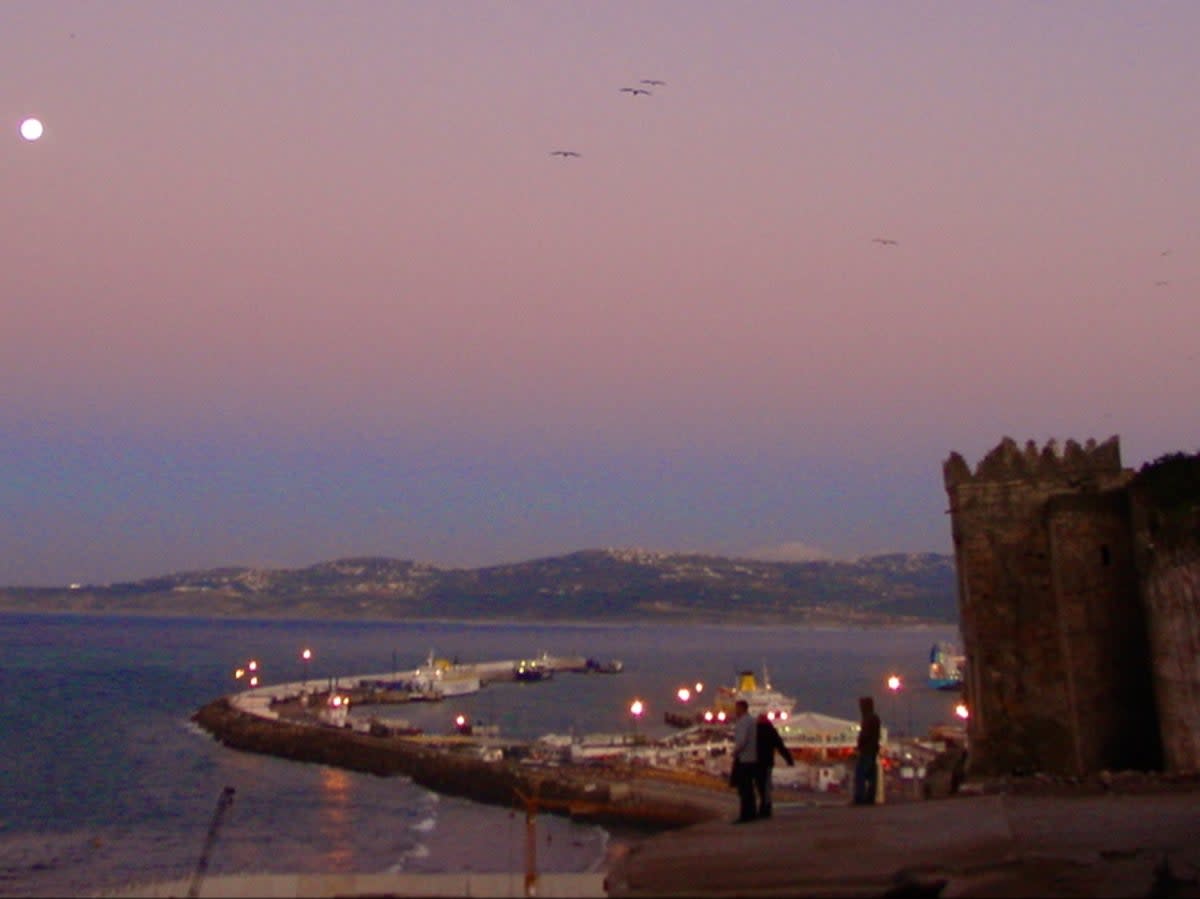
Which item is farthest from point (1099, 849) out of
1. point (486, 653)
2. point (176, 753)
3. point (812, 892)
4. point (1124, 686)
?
point (486, 653)

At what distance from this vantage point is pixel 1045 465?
1998 centimetres

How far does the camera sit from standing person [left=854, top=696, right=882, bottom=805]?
12.1 meters

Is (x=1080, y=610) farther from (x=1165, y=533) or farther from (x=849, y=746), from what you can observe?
(x=849, y=746)

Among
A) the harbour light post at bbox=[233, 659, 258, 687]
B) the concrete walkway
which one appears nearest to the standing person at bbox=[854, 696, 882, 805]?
the concrete walkway

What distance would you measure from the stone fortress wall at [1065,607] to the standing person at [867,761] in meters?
7.23

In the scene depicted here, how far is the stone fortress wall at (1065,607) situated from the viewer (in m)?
18.6

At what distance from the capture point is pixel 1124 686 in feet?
62.1

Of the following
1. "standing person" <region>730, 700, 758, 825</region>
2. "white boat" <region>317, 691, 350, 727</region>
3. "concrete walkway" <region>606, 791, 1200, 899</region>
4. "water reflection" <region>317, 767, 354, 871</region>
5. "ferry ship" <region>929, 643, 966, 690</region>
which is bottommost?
"ferry ship" <region>929, 643, 966, 690</region>

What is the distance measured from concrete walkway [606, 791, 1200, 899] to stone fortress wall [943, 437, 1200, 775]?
7.94m

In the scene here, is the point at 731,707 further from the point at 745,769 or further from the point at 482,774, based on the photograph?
the point at 745,769

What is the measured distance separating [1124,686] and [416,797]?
115 feet

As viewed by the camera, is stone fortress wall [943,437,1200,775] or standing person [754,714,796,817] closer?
standing person [754,714,796,817]

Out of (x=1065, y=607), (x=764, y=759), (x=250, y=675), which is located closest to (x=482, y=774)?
(x=1065, y=607)

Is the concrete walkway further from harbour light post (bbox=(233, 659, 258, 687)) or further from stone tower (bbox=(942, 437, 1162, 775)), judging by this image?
harbour light post (bbox=(233, 659, 258, 687))
